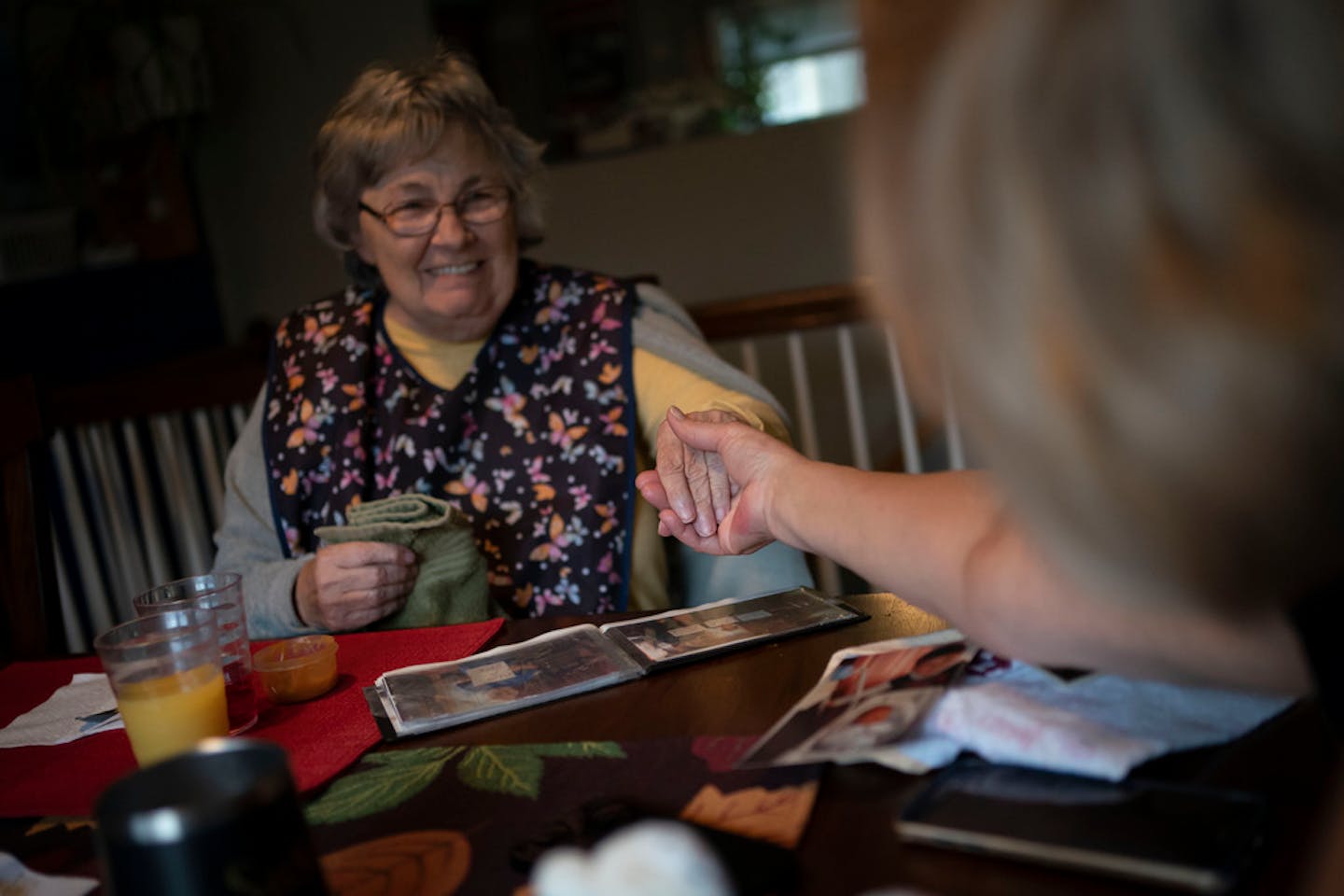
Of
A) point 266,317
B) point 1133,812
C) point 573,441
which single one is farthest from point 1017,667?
point 266,317

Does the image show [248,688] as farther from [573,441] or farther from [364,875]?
[573,441]

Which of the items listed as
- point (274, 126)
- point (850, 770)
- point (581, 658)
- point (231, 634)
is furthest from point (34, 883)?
point (274, 126)

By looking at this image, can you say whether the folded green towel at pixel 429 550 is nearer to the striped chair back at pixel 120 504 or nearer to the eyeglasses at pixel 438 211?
the eyeglasses at pixel 438 211

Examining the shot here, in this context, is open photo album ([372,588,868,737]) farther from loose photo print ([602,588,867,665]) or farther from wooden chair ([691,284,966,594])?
wooden chair ([691,284,966,594])

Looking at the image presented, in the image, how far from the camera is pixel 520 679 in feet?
3.57

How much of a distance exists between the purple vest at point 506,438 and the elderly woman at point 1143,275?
1187 millimetres

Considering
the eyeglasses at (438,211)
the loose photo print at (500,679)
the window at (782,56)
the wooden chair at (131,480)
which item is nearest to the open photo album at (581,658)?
the loose photo print at (500,679)

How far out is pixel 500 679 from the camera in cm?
109

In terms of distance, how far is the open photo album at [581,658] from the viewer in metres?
1.04

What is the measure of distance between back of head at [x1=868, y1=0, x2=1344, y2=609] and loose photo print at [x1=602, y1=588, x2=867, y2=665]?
572mm

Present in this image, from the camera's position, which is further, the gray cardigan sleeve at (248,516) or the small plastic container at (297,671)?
the gray cardigan sleeve at (248,516)

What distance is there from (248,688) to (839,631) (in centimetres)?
55

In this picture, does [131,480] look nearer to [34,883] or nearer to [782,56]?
[34,883]

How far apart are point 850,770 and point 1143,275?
44 cm
